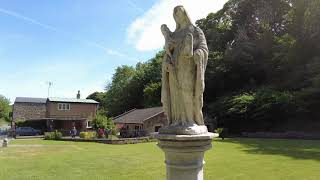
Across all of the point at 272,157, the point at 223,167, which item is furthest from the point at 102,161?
the point at 272,157

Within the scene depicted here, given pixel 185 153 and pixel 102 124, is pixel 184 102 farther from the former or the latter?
pixel 102 124

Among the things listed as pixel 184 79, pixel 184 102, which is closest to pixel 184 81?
pixel 184 79

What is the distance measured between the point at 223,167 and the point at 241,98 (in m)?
29.9

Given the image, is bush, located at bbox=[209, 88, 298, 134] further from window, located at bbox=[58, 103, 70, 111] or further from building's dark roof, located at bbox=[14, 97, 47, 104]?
building's dark roof, located at bbox=[14, 97, 47, 104]

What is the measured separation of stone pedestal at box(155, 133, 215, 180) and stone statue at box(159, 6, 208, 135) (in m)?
0.17

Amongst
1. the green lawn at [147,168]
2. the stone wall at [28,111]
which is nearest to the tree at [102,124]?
the stone wall at [28,111]

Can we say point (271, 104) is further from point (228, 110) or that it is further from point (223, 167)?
point (223, 167)

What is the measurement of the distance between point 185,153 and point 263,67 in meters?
49.5

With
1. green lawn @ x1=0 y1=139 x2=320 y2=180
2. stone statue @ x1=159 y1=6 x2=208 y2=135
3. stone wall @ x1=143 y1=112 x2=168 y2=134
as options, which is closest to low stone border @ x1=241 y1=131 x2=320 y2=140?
stone wall @ x1=143 y1=112 x2=168 y2=134

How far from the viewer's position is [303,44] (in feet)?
154

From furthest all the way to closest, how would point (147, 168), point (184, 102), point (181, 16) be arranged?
point (147, 168), point (181, 16), point (184, 102)

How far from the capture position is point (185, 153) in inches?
247

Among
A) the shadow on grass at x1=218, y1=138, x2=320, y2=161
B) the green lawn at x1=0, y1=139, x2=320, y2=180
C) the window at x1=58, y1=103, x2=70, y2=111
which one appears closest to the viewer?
the green lawn at x1=0, y1=139, x2=320, y2=180

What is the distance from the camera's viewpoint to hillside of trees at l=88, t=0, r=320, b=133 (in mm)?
44562
